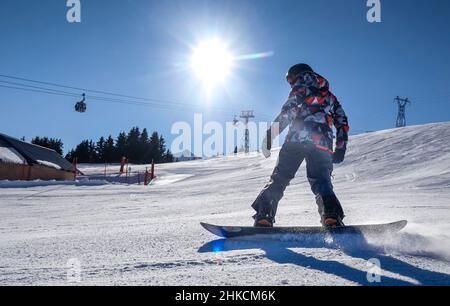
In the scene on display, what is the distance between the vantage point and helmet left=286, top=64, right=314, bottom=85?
11.0 feet

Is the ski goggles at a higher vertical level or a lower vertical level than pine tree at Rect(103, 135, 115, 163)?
lower

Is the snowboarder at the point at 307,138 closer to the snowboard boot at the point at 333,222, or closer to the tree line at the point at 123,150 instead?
the snowboard boot at the point at 333,222

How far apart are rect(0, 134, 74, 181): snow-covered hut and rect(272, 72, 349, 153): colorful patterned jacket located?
1976cm

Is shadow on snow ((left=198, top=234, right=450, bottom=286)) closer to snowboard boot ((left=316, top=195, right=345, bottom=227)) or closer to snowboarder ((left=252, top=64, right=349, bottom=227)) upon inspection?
snowboard boot ((left=316, top=195, right=345, bottom=227))

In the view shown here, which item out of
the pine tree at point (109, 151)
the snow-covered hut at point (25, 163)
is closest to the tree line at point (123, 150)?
the pine tree at point (109, 151)

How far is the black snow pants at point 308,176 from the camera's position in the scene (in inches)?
111

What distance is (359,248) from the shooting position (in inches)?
90.5

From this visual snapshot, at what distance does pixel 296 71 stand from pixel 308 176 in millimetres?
1050

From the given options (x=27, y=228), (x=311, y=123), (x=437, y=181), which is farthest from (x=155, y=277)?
(x=437, y=181)

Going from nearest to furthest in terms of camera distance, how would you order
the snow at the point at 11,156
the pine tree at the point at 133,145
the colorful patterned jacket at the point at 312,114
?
the colorful patterned jacket at the point at 312,114
the snow at the point at 11,156
the pine tree at the point at 133,145

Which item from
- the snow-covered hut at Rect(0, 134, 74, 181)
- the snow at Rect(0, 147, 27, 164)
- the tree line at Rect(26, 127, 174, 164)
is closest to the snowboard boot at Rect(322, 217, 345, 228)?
the snow-covered hut at Rect(0, 134, 74, 181)

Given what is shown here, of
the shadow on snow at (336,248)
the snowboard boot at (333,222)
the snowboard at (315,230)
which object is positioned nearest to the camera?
the shadow on snow at (336,248)

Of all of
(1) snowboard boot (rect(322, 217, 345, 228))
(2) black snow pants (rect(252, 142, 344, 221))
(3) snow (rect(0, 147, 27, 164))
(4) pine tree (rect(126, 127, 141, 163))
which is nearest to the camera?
(1) snowboard boot (rect(322, 217, 345, 228))

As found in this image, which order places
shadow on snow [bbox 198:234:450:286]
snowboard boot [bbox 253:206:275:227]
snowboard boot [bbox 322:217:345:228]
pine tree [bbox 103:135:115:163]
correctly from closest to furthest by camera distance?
shadow on snow [bbox 198:234:450:286] → snowboard boot [bbox 322:217:345:228] → snowboard boot [bbox 253:206:275:227] → pine tree [bbox 103:135:115:163]
